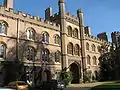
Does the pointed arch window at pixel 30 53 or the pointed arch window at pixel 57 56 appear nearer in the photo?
the pointed arch window at pixel 30 53

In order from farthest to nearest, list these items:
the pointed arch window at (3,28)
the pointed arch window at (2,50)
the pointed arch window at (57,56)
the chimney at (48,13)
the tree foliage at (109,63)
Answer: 1. the tree foliage at (109,63)
2. the chimney at (48,13)
3. the pointed arch window at (57,56)
4. the pointed arch window at (3,28)
5. the pointed arch window at (2,50)

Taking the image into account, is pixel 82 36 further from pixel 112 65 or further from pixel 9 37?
pixel 9 37

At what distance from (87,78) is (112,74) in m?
10.8

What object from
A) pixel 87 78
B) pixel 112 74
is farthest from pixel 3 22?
pixel 112 74

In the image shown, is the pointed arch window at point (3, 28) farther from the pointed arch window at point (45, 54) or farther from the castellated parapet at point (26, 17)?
the pointed arch window at point (45, 54)

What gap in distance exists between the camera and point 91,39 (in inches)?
1988

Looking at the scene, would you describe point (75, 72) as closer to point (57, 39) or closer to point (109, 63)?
point (57, 39)

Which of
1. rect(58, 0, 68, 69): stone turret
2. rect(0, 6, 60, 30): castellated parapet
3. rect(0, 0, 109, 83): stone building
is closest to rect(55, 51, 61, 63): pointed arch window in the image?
rect(0, 0, 109, 83): stone building

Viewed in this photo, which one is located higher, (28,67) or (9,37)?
(9,37)

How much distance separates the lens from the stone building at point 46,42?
3061 cm

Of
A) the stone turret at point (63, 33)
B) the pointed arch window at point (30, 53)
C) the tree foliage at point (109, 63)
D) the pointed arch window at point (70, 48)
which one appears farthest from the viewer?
the tree foliage at point (109, 63)

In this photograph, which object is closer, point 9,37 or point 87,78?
point 9,37

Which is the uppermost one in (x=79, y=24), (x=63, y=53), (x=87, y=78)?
(x=79, y=24)

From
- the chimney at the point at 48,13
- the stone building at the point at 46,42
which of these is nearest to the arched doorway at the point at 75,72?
the stone building at the point at 46,42
